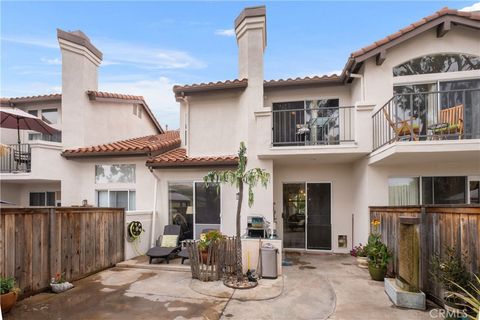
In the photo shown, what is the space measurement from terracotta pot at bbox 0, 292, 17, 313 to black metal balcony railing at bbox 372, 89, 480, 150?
8.72 meters

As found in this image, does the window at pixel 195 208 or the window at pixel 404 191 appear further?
the window at pixel 195 208

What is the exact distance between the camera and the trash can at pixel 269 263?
22.3 feet

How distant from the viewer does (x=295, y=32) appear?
11.4 metres

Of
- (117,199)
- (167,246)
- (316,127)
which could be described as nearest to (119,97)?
(117,199)

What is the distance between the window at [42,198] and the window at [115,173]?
2.70 meters

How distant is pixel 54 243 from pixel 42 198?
22.8 feet

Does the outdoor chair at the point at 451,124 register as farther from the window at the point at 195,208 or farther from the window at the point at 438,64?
the window at the point at 195,208

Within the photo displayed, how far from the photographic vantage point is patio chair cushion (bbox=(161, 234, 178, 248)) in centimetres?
873

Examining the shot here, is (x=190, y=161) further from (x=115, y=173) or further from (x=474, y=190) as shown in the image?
(x=474, y=190)

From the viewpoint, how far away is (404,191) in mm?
8430

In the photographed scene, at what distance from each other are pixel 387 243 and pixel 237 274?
155 inches

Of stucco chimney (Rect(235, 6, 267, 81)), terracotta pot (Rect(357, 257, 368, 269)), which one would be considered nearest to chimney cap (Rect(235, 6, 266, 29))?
stucco chimney (Rect(235, 6, 267, 81))

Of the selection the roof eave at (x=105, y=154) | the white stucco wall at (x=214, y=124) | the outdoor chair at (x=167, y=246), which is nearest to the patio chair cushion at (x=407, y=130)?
the white stucco wall at (x=214, y=124)

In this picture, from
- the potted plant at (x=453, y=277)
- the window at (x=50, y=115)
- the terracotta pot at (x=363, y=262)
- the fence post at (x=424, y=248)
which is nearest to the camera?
the potted plant at (x=453, y=277)
